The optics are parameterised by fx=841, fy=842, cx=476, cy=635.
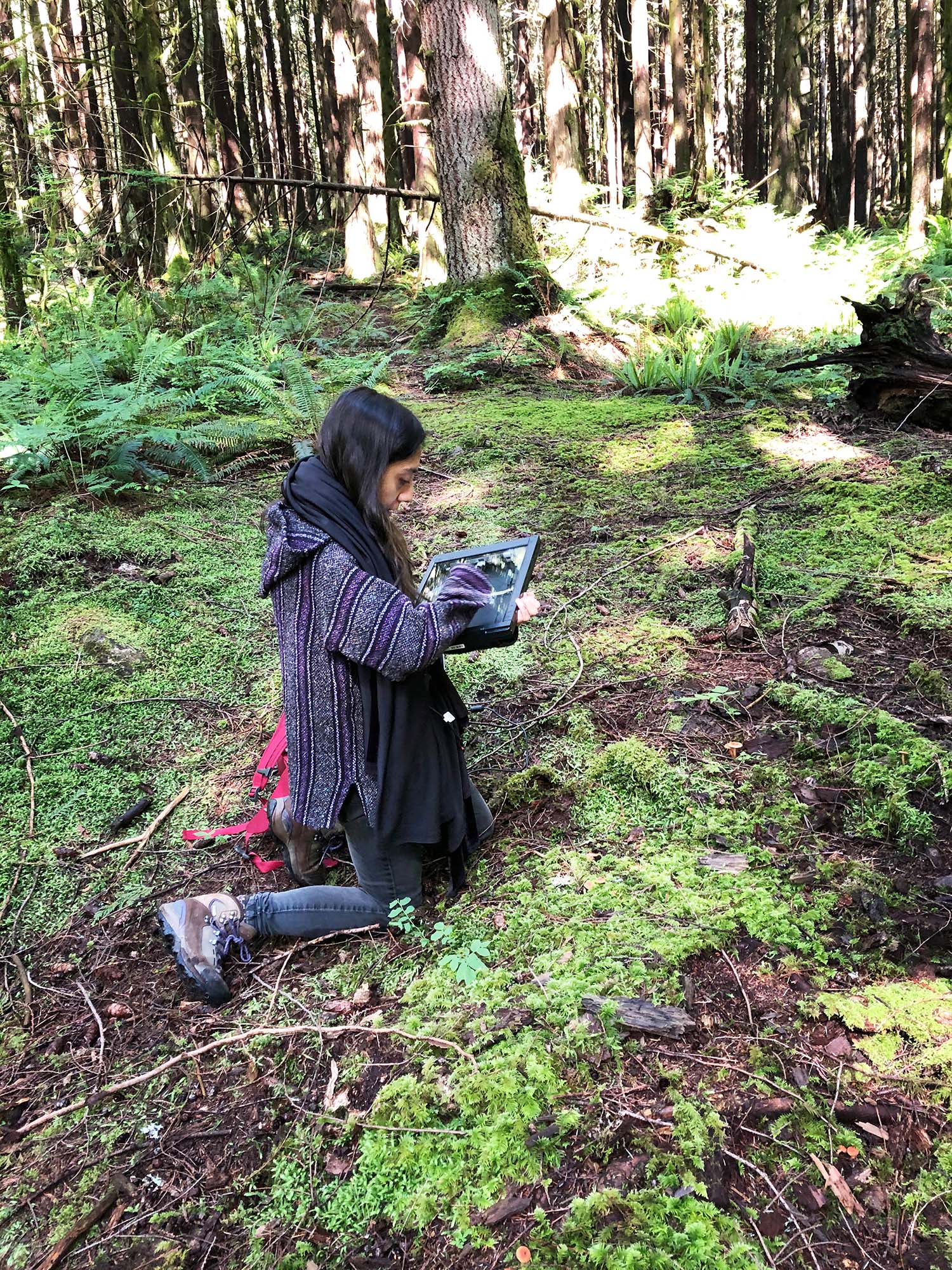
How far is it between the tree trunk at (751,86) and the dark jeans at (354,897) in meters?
19.1

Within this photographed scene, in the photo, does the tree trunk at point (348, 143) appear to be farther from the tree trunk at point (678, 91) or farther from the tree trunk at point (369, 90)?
the tree trunk at point (678, 91)

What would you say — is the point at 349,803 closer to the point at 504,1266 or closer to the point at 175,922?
the point at 175,922

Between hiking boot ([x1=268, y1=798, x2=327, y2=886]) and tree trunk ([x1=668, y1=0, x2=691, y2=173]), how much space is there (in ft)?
52.6

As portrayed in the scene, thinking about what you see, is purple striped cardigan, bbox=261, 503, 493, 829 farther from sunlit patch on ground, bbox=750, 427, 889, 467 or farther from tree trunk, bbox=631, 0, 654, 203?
tree trunk, bbox=631, 0, 654, 203

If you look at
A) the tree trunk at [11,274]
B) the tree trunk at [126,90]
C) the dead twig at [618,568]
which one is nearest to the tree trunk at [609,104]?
the tree trunk at [126,90]

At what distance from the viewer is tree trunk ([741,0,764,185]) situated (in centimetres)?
1858

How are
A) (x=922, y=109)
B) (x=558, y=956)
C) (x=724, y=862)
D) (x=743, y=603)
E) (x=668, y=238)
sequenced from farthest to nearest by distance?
1. (x=922, y=109)
2. (x=668, y=238)
3. (x=743, y=603)
4. (x=724, y=862)
5. (x=558, y=956)

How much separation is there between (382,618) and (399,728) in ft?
1.21

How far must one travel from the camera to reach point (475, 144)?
7.68 meters

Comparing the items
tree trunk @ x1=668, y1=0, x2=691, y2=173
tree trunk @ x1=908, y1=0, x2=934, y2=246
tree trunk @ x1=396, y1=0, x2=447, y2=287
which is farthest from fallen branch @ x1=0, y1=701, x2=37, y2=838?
tree trunk @ x1=668, y1=0, x2=691, y2=173

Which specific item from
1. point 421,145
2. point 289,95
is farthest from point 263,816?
point 289,95

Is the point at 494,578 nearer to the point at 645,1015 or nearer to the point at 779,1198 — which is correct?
the point at 645,1015

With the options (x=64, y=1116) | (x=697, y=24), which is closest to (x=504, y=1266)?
(x=64, y=1116)

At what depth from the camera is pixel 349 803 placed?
268cm
